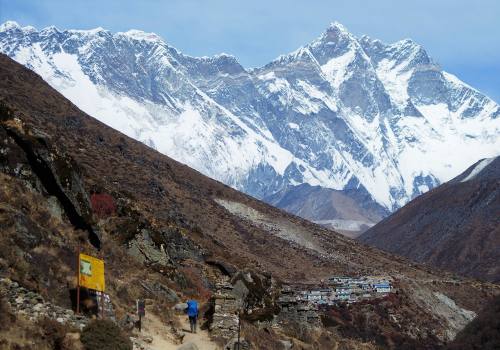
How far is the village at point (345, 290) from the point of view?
3378 inches

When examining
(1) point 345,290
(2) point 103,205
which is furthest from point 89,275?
(1) point 345,290

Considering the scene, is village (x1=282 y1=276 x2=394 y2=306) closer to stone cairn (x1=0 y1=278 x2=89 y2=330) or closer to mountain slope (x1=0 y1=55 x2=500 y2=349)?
mountain slope (x1=0 y1=55 x2=500 y2=349)

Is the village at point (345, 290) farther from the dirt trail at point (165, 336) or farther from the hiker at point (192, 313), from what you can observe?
the dirt trail at point (165, 336)

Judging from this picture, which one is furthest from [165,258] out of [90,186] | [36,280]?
[36,280]

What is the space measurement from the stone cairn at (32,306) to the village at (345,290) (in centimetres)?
5983

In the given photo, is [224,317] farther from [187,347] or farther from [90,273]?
[90,273]

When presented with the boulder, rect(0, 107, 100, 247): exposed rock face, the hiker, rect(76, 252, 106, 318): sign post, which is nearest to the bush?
rect(76, 252, 106, 318): sign post

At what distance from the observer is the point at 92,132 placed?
405ft

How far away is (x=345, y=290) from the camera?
94000mm

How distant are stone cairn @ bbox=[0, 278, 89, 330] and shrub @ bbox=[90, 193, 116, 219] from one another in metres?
21.0

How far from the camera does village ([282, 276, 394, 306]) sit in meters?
85.8

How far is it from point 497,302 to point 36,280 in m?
32.3

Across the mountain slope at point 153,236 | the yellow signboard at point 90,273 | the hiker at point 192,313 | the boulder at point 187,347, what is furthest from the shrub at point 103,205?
the boulder at point 187,347

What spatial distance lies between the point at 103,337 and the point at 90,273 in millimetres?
2973
